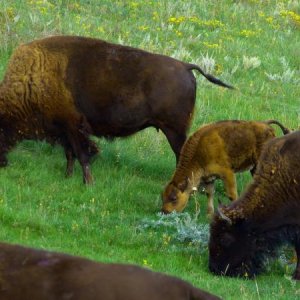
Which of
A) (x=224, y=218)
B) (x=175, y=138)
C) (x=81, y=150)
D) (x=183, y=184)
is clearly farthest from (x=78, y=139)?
(x=224, y=218)

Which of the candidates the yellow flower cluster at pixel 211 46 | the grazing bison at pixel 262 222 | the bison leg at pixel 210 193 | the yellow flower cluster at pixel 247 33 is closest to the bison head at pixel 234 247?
the grazing bison at pixel 262 222

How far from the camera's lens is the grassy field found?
27.9 ft

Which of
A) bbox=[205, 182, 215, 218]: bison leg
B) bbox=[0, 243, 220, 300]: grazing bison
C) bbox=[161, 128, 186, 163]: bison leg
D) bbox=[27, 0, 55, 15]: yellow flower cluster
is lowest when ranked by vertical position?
bbox=[27, 0, 55, 15]: yellow flower cluster

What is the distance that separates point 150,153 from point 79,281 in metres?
8.50

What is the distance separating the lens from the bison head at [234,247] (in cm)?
860

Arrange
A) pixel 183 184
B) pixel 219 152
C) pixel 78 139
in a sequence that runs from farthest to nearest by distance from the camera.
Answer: pixel 78 139
pixel 219 152
pixel 183 184

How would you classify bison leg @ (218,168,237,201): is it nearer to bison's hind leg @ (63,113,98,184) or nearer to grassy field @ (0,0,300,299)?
grassy field @ (0,0,300,299)

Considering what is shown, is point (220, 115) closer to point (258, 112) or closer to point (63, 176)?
point (258, 112)

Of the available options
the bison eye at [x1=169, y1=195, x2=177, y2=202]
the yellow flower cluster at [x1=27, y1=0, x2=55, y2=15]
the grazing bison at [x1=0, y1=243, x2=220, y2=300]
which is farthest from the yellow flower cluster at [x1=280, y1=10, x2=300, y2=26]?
the grazing bison at [x1=0, y1=243, x2=220, y2=300]

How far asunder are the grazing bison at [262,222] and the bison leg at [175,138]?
8.17 feet

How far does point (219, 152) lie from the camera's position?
1060cm

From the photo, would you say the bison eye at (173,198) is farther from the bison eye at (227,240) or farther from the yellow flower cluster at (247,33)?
the yellow flower cluster at (247,33)

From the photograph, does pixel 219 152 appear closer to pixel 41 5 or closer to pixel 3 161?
pixel 3 161

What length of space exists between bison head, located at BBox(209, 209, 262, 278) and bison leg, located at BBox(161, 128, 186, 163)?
2579 mm
